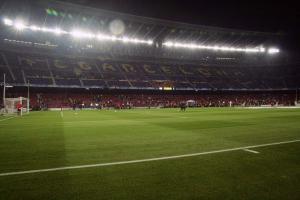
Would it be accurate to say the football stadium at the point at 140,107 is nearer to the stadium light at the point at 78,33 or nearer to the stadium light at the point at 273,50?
the stadium light at the point at 78,33

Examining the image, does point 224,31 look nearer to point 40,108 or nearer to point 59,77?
point 59,77

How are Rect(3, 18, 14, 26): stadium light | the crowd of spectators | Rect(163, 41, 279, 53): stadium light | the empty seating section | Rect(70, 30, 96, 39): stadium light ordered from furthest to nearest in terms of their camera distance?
Rect(163, 41, 279, 53): stadium light
Rect(70, 30, 96, 39): stadium light
the empty seating section
the crowd of spectators
Rect(3, 18, 14, 26): stadium light

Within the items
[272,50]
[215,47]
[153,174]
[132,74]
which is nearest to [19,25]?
[132,74]

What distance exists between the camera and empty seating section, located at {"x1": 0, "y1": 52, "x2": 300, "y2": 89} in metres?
53.9

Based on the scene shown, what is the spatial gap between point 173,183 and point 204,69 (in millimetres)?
74002

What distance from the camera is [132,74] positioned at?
2544 inches

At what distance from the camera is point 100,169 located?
639cm

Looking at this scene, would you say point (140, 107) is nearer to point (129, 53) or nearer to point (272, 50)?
point (129, 53)

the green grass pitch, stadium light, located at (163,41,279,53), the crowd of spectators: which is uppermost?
stadium light, located at (163,41,279,53)

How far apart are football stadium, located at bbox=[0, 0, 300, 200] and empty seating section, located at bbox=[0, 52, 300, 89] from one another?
1.08ft

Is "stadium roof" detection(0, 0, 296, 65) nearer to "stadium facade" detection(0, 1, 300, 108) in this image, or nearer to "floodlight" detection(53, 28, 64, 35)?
"stadium facade" detection(0, 1, 300, 108)

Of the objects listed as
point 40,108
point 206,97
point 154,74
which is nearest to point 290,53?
point 206,97

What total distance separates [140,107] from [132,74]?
36.3 ft

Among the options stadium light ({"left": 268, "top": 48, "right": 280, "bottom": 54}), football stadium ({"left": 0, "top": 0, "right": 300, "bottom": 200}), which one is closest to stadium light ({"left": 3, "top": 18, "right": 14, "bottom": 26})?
football stadium ({"left": 0, "top": 0, "right": 300, "bottom": 200})
